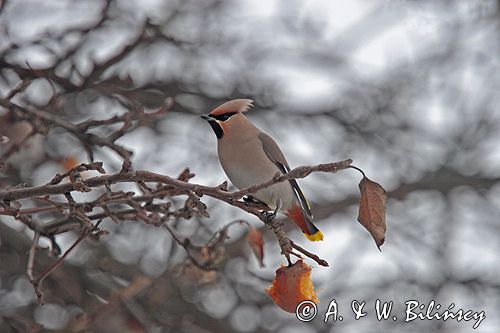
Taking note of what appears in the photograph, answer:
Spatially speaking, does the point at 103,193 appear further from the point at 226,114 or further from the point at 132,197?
the point at 226,114

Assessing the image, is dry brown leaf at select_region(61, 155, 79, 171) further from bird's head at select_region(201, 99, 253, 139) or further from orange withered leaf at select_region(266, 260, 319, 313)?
orange withered leaf at select_region(266, 260, 319, 313)

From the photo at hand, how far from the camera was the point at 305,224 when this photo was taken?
9.91 feet

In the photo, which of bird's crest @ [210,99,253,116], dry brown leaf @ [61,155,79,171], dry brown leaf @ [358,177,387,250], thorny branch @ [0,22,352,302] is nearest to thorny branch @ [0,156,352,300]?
thorny branch @ [0,22,352,302]

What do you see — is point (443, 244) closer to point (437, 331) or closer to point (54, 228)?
point (437, 331)

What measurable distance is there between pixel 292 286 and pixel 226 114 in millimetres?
1016

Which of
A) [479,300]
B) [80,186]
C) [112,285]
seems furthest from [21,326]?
[479,300]

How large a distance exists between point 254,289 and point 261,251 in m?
2.24

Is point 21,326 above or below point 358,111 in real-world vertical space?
below

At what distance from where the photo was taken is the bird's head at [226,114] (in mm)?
2988

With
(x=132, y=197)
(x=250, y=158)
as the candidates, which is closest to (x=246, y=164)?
(x=250, y=158)

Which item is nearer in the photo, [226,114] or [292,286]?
[292,286]

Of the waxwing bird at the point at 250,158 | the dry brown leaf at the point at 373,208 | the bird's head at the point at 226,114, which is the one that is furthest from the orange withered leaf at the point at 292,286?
the bird's head at the point at 226,114

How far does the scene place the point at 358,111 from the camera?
17.6ft

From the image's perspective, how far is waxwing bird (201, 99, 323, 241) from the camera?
9.71 feet
